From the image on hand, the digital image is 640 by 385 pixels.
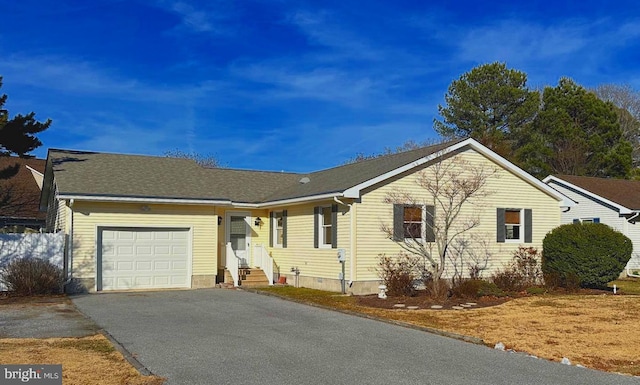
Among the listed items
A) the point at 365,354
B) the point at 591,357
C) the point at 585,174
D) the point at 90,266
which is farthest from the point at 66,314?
the point at 585,174

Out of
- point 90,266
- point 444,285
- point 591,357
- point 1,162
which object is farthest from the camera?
point 1,162

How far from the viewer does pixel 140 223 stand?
19891 millimetres

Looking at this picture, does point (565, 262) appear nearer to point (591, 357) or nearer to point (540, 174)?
point (591, 357)

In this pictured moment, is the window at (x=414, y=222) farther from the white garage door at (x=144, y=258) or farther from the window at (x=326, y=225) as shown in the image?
the white garage door at (x=144, y=258)

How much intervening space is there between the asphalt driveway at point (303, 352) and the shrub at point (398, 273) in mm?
3446

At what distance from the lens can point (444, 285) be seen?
1658cm

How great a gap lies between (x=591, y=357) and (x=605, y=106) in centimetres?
3229

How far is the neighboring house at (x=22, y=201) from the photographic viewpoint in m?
31.2

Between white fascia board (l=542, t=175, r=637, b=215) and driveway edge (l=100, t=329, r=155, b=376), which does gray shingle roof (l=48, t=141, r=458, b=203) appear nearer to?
driveway edge (l=100, t=329, r=155, b=376)

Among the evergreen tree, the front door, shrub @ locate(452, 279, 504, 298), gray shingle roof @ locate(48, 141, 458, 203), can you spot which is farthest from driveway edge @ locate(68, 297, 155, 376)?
the evergreen tree

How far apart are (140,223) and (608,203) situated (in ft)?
64.2

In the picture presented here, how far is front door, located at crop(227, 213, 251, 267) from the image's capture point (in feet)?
73.8

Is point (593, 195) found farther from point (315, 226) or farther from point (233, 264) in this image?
point (233, 264)

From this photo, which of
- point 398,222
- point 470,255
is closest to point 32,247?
point 398,222
